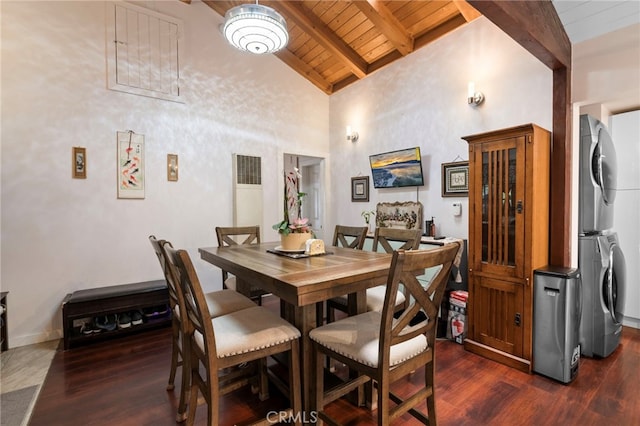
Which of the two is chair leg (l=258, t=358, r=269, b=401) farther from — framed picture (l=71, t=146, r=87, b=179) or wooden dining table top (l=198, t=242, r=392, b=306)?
framed picture (l=71, t=146, r=87, b=179)

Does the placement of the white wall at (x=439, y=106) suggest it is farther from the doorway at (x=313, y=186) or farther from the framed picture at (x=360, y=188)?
the doorway at (x=313, y=186)

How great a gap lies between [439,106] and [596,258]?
2.10 metres

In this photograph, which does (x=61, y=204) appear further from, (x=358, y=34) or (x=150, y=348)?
(x=358, y=34)

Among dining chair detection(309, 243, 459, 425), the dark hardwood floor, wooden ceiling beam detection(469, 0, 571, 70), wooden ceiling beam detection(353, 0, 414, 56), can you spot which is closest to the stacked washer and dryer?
the dark hardwood floor

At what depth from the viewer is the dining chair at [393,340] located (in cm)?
133

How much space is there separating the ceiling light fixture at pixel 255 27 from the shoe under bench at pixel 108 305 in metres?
2.48

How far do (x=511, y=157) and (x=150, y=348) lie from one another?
11.5 ft

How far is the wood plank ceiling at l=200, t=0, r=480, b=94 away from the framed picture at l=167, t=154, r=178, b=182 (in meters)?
2.02

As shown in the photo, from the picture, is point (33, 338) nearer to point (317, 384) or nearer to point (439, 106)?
point (317, 384)

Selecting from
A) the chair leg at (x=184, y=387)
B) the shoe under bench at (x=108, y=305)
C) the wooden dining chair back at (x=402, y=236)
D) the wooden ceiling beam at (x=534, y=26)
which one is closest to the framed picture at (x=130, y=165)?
the shoe under bench at (x=108, y=305)

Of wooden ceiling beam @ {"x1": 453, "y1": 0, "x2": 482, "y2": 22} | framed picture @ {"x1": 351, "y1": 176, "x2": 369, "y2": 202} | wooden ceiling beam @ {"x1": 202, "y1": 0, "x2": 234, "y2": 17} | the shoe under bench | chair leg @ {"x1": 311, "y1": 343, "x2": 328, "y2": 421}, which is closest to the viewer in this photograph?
chair leg @ {"x1": 311, "y1": 343, "x2": 328, "y2": 421}

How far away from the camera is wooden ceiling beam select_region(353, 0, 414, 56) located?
334cm

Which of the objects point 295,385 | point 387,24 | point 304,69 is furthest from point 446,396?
point 304,69

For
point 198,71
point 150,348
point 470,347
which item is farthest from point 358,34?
point 150,348
